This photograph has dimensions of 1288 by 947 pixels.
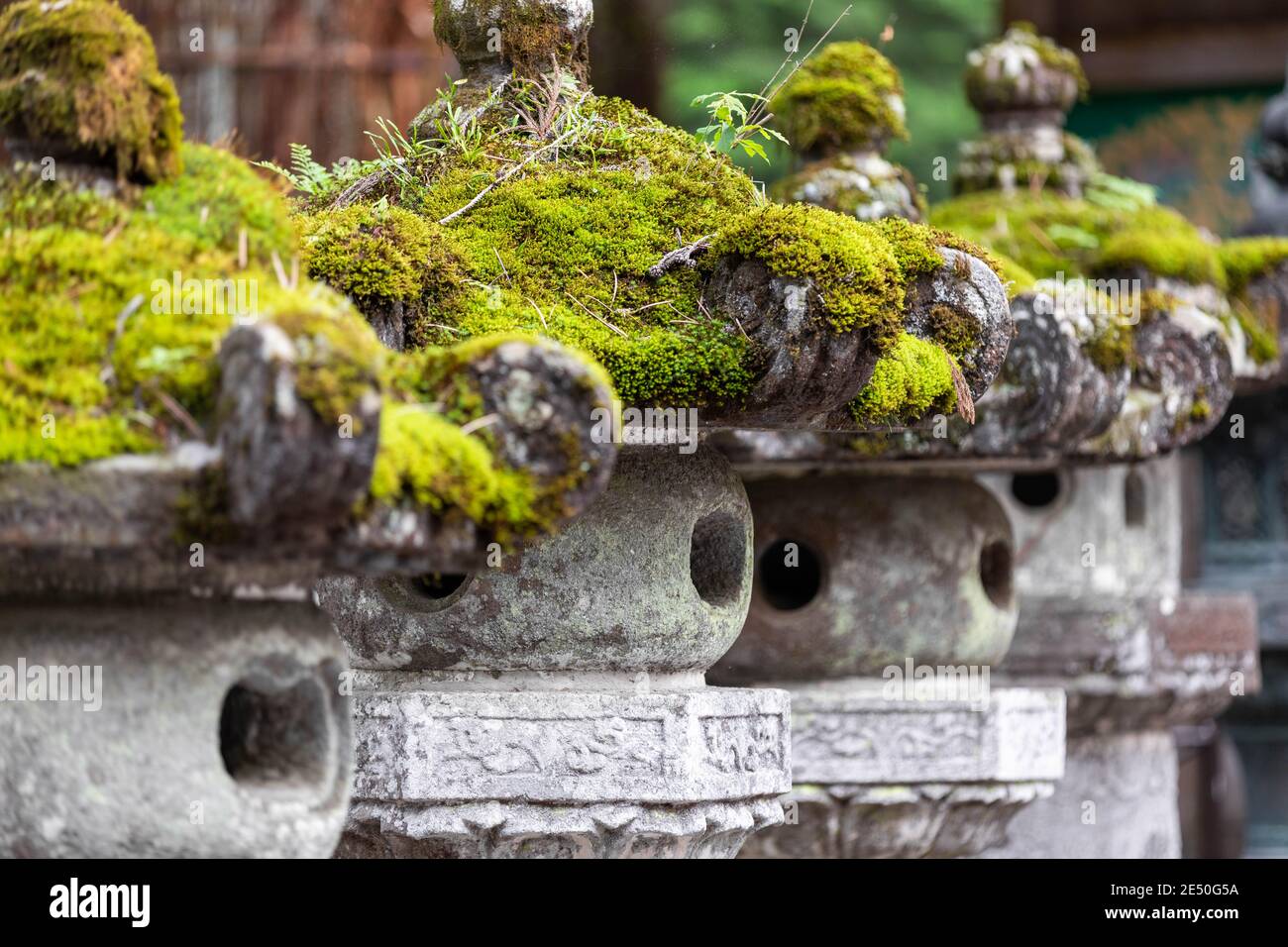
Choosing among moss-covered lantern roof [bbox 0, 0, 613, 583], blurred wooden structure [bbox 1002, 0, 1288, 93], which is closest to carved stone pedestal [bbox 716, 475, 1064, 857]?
moss-covered lantern roof [bbox 0, 0, 613, 583]

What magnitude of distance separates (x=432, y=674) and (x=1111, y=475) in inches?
174

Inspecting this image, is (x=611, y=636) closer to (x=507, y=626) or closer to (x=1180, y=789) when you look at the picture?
(x=507, y=626)

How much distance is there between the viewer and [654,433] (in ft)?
17.3

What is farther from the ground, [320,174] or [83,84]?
[320,174]

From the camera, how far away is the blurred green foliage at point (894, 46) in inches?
610

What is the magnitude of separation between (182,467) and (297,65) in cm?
986

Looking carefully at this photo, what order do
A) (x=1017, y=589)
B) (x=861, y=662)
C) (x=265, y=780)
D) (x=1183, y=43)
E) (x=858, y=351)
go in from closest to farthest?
(x=265, y=780) < (x=858, y=351) < (x=861, y=662) < (x=1017, y=589) < (x=1183, y=43)

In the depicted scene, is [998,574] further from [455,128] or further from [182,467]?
[182,467]

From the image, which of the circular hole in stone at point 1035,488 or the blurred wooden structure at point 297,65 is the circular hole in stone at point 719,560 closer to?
the circular hole in stone at point 1035,488

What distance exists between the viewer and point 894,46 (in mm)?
17516

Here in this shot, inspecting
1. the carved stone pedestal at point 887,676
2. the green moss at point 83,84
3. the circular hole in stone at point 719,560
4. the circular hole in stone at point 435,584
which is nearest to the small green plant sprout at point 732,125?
the circular hole in stone at point 719,560

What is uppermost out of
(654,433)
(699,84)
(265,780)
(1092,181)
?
(699,84)

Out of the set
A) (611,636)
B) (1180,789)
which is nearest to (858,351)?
(611,636)

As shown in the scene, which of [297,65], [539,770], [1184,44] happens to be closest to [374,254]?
[539,770]
